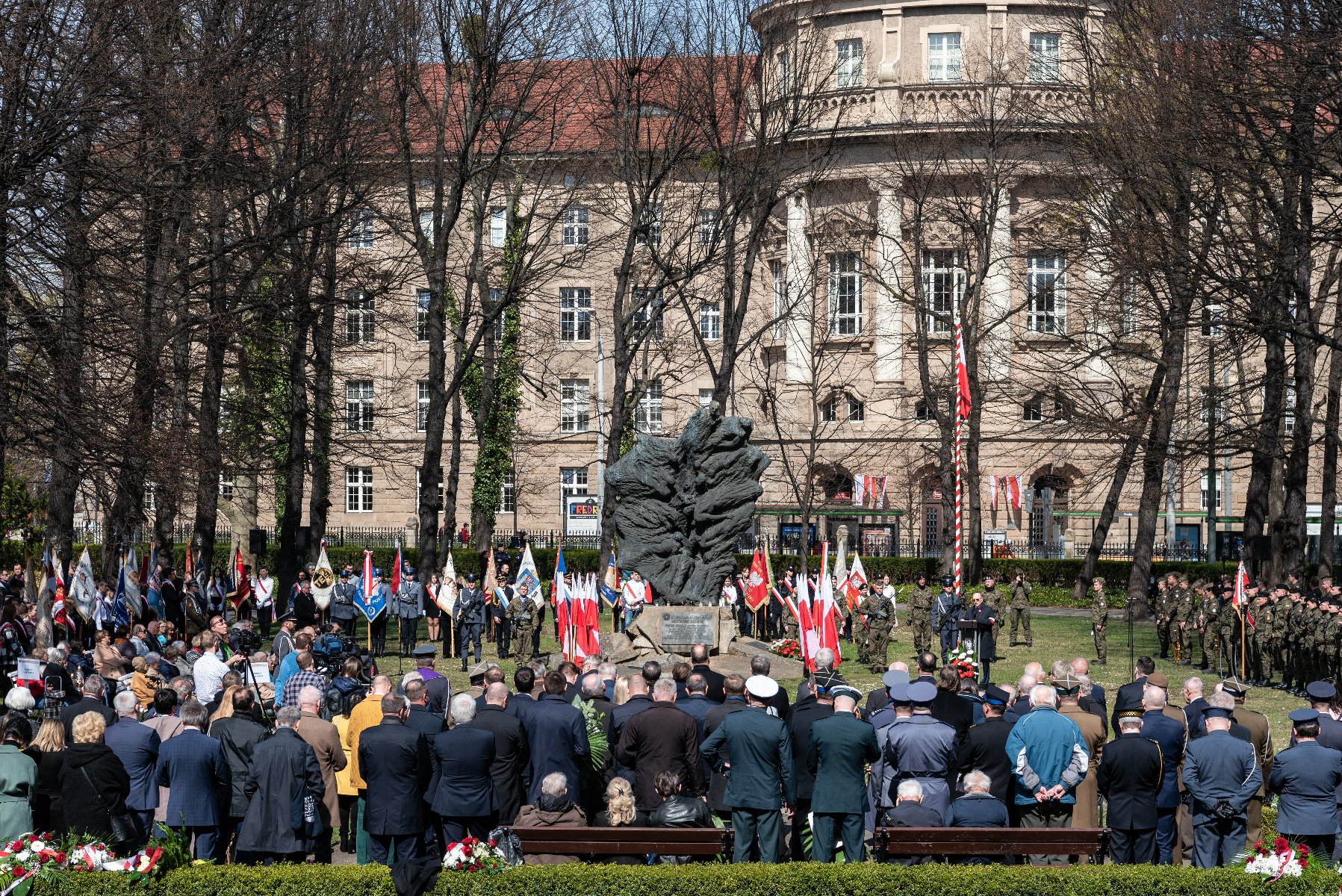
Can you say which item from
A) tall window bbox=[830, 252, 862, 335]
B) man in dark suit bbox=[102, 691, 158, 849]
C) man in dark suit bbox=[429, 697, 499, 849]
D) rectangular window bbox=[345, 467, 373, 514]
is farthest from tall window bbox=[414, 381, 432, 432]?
man in dark suit bbox=[429, 697, 499, 849]

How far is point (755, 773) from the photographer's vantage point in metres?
11.6

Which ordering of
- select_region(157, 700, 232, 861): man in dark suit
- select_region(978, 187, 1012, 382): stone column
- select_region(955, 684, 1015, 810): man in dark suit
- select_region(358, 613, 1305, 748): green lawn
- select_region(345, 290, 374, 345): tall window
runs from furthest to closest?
select_region(978, 187, 1012, 382): stone column
select_region(345, 290, 374, 345): tall window
select_region(358, 613, 1305, 748): green lawn
select_region(955, 684, 1015, 810): man in dark suit
select_region(157, 700, 232, 861): man in dark suit

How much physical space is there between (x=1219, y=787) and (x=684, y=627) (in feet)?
44.9

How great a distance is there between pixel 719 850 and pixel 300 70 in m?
22.3

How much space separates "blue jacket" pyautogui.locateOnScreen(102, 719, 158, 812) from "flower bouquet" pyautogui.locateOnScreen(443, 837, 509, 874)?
262cm

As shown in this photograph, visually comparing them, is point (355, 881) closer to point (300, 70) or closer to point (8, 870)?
point (8, 870)

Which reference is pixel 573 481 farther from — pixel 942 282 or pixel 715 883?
pixel 715 883

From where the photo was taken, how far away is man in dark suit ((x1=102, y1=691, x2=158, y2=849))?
39.0 feet

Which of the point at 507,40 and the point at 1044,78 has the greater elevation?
the point at 1044,78

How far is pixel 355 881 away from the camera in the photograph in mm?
10500

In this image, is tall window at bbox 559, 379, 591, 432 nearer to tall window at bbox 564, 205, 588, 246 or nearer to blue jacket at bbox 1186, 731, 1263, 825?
tall window at bbox 564, 205, 588, 246

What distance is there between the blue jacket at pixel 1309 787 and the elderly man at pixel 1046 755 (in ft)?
4.43

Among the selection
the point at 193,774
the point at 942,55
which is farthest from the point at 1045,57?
the point at 193,774

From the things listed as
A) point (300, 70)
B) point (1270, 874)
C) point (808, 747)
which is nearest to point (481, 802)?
point (808, 747)
